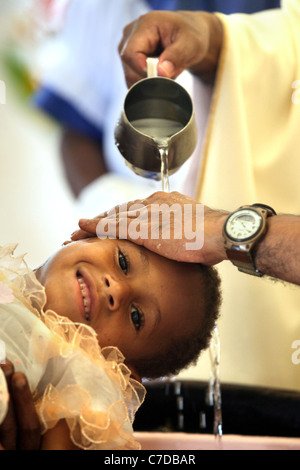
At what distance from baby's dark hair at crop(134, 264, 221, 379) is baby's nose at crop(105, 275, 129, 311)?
15 cm

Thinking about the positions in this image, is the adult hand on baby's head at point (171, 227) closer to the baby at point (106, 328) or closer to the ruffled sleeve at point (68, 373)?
the baby at point (106, 328)

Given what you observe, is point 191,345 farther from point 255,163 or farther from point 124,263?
point 255,163

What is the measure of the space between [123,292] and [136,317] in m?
0.07

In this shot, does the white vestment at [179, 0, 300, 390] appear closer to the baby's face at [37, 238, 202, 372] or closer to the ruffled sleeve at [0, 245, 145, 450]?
the baby's face at [37, 238, 202, 372]

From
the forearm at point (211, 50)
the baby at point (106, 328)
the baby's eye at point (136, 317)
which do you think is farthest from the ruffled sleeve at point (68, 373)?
the forearm at point (211, 50)

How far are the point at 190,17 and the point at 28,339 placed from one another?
3.69 feet

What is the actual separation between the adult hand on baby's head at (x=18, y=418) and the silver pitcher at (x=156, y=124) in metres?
0.70

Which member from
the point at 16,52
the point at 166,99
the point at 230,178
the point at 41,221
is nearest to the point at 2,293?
the point at 166,99

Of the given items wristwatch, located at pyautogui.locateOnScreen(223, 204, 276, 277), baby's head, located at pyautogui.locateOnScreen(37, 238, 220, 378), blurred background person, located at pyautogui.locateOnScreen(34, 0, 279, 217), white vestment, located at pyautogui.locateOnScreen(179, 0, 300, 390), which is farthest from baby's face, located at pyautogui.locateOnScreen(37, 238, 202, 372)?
blurred background person, located at pyautogui.locateOnScreen(34, 0, 279, 217)

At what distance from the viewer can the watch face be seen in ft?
4.06

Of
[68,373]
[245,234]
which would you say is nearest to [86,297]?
[68,373]

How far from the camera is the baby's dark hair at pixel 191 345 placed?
1.44m

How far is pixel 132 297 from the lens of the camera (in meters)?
1.35

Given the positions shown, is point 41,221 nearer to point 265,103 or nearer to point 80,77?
point 80,77
